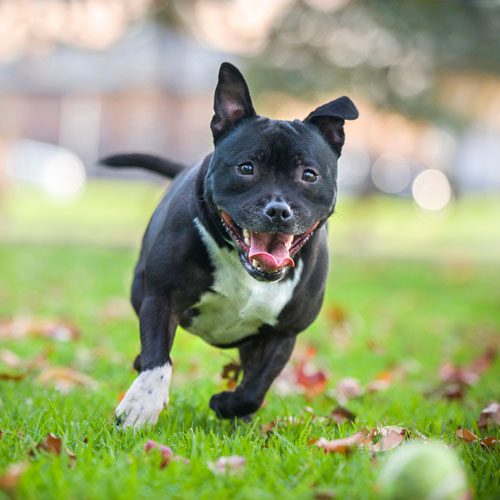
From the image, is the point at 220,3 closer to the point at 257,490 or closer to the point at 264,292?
the point at 264,292

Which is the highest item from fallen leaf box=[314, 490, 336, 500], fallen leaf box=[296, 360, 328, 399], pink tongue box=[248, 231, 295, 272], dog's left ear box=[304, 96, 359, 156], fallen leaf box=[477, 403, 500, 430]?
dog's left ear box=[304, 96, 359, 156]

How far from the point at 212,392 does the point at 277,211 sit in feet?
4.96

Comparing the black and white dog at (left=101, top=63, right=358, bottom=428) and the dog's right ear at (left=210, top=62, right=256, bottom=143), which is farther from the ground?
the dog's right ear at (left=210, top=62, right=256, bottom=143)

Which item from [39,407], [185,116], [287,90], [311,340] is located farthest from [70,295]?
[185,116]

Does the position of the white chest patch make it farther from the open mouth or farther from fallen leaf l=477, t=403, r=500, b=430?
fallen leaf l=477, t=403, r=500, b=430

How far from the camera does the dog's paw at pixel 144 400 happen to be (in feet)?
10.3

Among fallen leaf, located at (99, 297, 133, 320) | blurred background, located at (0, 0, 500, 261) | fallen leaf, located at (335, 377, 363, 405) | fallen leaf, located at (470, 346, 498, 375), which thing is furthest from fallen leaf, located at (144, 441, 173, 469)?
blurred background, located at (0, 0, 500, 261)

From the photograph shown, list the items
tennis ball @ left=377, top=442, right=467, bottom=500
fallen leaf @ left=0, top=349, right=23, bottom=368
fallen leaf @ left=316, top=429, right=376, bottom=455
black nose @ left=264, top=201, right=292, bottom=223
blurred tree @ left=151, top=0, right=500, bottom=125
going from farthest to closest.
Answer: blurred tree @ left=151, top=0, right=500, bottom=125 → fallen leaf @ left=0, top=349, right=23, bottom=368 → black nose @ left=264, top=201, right=292, bottom=223 → fallen leaf @ left=316, top=429, right=376, bottom=455 → tennis ball @ left=377, top=442, right=467, bottom=500

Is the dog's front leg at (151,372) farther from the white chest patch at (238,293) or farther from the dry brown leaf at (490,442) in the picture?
the dry brown leaf at (490,442)

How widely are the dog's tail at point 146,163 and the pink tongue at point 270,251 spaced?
57.9 inches

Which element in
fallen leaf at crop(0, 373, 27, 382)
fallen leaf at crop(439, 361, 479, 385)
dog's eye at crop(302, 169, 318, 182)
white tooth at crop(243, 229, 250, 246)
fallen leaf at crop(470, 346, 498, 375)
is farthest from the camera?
fallen leaf at crop(470, 346, 498, 375)

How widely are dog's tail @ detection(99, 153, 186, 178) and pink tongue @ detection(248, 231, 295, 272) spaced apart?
1471 mm

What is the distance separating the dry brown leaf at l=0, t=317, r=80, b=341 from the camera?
5.56 meters

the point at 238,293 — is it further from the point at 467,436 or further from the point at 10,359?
the point at 10,359
